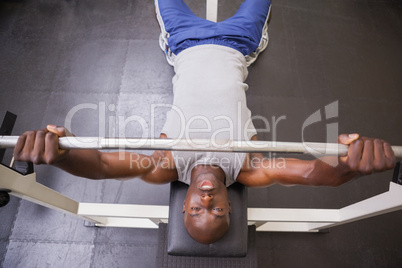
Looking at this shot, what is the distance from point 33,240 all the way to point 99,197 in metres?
0.51

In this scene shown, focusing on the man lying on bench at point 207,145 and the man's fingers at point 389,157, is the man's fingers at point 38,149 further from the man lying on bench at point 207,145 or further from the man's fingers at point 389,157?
the man's fingers at point 389,157

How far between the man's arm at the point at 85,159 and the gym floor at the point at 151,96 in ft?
2.26

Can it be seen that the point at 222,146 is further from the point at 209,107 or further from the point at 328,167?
the point at 209,107

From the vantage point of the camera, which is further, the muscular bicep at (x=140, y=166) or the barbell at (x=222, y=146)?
the muscular bicep at (x=140, y=166)

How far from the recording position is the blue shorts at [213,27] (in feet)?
5.87

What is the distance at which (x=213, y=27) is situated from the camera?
180cm

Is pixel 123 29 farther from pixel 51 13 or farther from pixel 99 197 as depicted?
pixel 99 197

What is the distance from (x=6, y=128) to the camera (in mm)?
998

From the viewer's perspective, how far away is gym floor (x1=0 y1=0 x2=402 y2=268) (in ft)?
6.00

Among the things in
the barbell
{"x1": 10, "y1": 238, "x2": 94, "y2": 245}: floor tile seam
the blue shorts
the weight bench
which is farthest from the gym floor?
the barbell

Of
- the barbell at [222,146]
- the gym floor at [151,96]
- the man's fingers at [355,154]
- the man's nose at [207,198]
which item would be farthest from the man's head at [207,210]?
the gym floor at [151,96]

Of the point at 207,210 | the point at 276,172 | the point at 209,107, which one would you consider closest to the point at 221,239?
the point at 207,210

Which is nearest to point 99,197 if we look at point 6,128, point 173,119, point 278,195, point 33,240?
point 33,240

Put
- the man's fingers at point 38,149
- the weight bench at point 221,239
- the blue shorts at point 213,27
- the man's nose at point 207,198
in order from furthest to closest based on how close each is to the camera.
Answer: the blue shorts at point 213,27, the weight bench at point 221,239, the man's nose at point 207,198, the man's fingers at point 38,149
